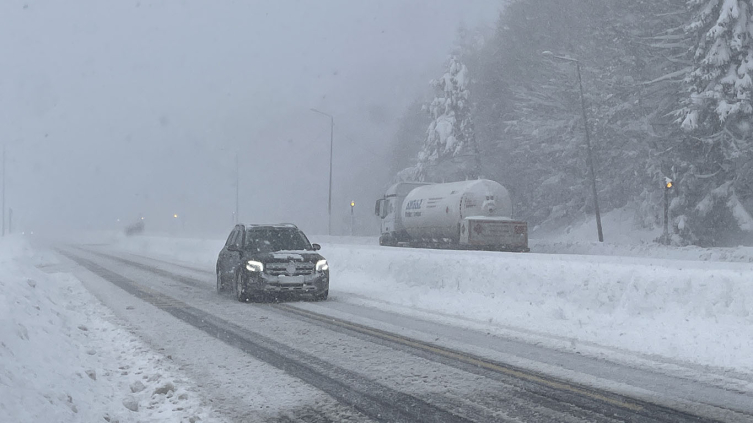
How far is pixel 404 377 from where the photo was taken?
22.7 ft

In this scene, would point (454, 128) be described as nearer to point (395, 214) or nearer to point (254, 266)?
point (395, 214)

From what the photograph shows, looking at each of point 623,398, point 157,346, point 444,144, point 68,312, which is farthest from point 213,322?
point 444,144

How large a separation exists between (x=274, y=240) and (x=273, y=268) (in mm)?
1789

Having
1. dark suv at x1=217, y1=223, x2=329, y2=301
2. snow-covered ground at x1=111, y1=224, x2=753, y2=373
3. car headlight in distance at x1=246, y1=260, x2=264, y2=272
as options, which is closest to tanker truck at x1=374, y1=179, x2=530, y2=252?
snow-covered ground at x1=111, y1=224, x2=753, y2=373

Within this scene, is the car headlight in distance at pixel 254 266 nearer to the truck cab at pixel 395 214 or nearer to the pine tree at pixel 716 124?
the truck cab at pixel 395 214

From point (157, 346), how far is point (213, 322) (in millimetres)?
2344

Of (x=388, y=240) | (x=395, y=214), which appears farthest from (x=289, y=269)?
(x=388, y=240)

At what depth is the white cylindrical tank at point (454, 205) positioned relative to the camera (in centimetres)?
2781

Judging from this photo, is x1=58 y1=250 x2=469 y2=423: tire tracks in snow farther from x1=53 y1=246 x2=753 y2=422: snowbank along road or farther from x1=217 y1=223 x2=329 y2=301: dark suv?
x1=217 y1=223 x2=329 y2=301: dark suv

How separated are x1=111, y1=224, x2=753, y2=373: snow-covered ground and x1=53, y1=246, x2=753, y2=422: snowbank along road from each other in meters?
1.49

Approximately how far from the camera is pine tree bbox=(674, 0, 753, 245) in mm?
29219

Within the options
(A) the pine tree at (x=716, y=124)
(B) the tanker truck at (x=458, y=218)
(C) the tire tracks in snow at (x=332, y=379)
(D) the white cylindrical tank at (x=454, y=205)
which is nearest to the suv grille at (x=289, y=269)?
(C) the tire tracks in snow at (x=332, y=379)

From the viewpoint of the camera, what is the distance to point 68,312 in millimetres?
12148

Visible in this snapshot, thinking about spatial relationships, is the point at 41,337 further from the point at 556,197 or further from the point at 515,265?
the point at 556,197
